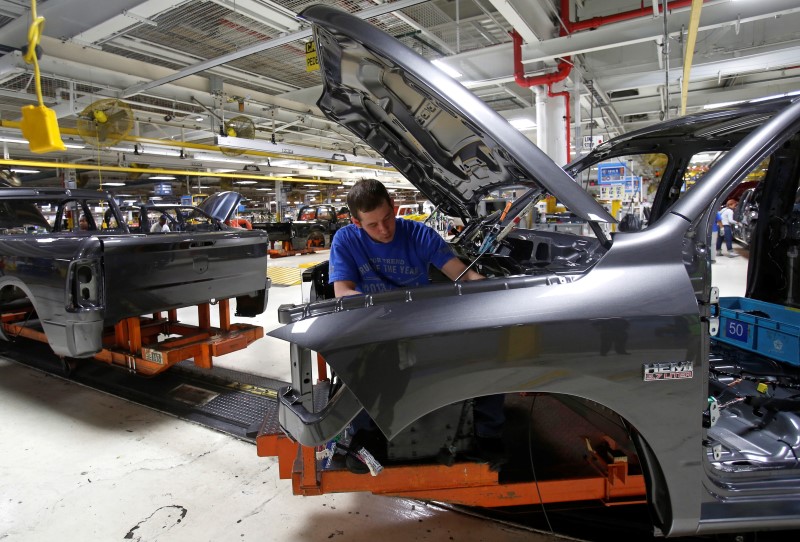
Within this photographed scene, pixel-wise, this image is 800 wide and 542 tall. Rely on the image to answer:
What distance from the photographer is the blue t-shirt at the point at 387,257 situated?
1985 millimetres

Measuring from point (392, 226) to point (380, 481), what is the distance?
1022 millimetres

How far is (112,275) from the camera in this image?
2.79 meters

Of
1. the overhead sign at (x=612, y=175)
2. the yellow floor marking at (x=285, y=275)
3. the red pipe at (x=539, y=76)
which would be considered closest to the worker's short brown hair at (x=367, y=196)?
the red pipe at (x=539, y=76)

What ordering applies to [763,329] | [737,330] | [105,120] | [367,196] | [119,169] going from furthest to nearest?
[119,169]
[105,120]
[737,330]
[763,329]
[367,196]

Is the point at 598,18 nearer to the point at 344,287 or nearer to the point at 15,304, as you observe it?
the point at 344,287

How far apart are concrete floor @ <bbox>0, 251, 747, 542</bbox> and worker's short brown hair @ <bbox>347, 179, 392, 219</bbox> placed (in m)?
1.35

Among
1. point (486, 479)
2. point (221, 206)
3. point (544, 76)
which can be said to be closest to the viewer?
point (486, 479)

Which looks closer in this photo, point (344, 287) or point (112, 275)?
point (344, 287)

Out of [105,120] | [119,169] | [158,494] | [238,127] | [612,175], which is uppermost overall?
[238,127]

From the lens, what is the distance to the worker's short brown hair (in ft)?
6.08

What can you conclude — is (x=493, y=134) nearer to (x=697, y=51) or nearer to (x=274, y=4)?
(x=274, y=4)

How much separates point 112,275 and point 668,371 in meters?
2.96

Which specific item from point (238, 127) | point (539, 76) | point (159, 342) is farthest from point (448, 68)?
point (159, 342)

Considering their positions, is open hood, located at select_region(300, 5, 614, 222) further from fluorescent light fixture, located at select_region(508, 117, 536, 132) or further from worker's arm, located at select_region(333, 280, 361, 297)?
fluorescent light fixture, located at select_region(508, 117, 536, 132)
